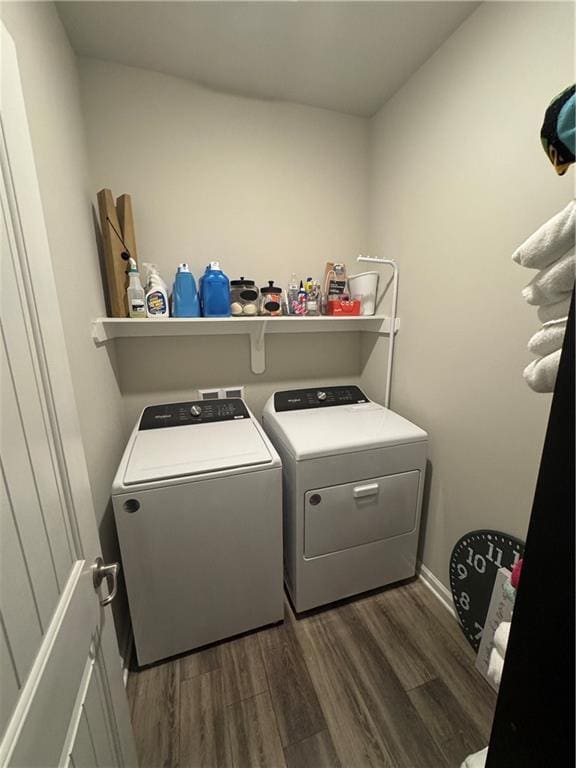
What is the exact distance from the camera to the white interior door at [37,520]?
0.41m

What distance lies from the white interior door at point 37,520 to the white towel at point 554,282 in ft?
2.92

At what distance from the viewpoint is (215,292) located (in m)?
1.61

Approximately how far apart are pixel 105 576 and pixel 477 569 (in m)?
1.48

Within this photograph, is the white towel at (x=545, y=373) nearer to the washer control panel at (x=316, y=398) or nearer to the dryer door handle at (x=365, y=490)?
the dryer door handle at (x=365, y=490)

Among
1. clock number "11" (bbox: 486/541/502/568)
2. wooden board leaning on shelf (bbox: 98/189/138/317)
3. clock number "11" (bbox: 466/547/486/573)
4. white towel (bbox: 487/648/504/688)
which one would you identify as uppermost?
wooden board leaning on shelf (bbox: 98/189/138/317)

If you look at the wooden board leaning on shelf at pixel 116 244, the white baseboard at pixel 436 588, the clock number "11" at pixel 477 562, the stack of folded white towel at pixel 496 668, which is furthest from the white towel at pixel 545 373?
the wooden board leaning on shelf at pixel 116 244

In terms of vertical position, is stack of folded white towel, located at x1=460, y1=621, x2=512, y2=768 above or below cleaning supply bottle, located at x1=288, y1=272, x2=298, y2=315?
below

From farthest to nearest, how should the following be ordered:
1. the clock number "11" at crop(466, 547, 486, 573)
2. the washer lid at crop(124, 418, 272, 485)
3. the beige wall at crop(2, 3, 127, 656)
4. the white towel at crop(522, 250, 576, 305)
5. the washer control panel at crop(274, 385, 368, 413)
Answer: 1. the washer control panel at crop(274, 385, 368, 413)
2. the clock number "11" at crop(466, 547, 486, 573)
3. the washer lid at crop(124, 418, 272, 485)
4. the beige wall at crop(2, 3, 127, 656)
5. the white towel at crop(522, 250, 576, 305)

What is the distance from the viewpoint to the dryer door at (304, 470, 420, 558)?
140 cm

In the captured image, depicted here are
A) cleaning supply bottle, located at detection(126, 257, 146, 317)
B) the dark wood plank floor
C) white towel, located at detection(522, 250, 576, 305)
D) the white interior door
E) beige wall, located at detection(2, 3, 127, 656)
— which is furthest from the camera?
cleaning supply bottle, located at detection(126, 257, 146, 317)

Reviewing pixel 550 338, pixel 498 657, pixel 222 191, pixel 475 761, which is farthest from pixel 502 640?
pixel 222 191

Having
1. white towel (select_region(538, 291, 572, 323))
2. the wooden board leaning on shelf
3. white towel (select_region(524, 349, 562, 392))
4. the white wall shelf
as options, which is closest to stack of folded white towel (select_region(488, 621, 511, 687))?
white towel (select_region(524, 349, 562, 392))

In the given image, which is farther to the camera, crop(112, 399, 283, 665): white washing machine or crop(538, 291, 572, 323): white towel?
crop(112, 399, 283, 665): white washing machine

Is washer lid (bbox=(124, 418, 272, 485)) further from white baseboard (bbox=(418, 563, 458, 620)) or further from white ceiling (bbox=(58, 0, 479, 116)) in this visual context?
white ceiling (bbox=(58, 0, 479, 116))
